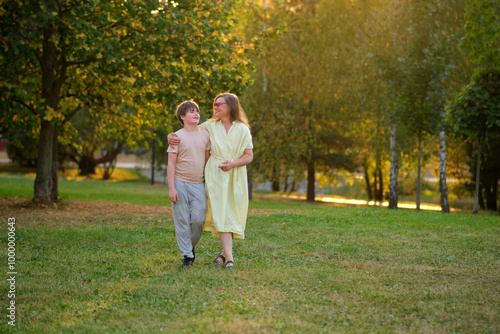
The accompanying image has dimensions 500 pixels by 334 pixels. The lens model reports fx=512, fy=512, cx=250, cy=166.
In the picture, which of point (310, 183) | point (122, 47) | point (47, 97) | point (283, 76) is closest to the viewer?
Answer: point (122, 47)

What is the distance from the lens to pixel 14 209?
13.5 meters

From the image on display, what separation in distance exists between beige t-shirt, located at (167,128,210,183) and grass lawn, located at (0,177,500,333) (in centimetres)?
119

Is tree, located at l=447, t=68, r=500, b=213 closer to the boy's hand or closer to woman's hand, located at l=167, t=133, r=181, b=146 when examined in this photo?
woman's hand, located at l=167, t=133, r=181, b=146

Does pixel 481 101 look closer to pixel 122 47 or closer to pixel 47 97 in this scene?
pixel 122 47

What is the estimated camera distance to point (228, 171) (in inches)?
259

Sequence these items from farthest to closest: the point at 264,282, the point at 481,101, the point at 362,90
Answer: the point at 362,90 → the point at 481,101 → the point at 264,282

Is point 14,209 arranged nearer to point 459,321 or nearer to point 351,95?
point 459,321

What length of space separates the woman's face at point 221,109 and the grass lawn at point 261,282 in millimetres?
1990

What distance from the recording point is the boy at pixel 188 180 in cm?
652

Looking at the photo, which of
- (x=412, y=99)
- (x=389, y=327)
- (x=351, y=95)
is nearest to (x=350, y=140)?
(x=351, y=95)

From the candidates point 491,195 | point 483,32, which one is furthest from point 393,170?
point 483,32

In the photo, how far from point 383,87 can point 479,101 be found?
756cm

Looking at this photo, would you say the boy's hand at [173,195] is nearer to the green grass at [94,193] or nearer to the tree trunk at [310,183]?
the green grass at [94,193]

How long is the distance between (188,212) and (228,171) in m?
0.73
